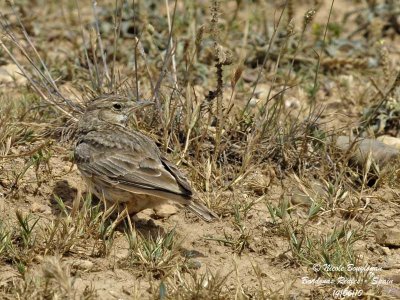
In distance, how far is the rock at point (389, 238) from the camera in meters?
6.05

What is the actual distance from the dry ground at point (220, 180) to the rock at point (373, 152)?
0.26ft

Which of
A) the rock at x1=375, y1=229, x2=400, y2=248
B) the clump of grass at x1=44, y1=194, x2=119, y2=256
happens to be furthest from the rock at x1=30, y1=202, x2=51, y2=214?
the rock at x1=375, y1=229, x2=400, y2=248

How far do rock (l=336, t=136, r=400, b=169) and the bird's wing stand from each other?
5.79ft

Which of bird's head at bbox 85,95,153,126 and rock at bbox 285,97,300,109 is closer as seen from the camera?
bird's head at bbox 85,95,153,126

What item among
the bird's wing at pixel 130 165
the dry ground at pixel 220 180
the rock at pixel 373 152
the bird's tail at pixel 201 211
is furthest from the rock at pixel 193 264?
the rock at pixel 373 152

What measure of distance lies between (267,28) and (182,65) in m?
1.37

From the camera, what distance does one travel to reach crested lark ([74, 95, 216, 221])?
568cm

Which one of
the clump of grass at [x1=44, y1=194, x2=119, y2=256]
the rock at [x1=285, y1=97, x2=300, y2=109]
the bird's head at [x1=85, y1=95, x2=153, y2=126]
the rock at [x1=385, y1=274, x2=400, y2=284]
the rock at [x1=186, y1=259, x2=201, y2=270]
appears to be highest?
the bird's head at [x1=85, y1=95, x2=153, y2=126]

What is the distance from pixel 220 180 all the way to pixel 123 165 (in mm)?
930

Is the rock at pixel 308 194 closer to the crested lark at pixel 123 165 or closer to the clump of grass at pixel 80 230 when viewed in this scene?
the crested lark at pixel 123 165

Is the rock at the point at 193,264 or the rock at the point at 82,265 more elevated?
the rock at the point at 82,265

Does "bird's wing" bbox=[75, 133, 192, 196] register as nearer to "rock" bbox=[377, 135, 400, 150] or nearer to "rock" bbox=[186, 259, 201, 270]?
"rock" bbox=[186, 259, 201, 270]

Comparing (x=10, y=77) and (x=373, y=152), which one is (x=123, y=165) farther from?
(x=10, y=77)

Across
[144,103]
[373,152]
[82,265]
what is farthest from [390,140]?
[82,265]
